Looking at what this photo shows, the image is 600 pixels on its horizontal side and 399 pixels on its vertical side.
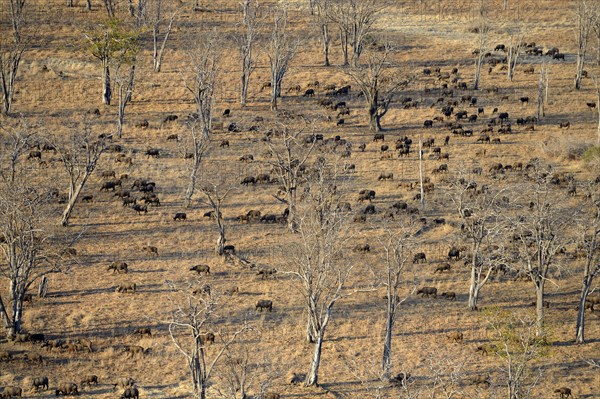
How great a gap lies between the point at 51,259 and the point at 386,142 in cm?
2412

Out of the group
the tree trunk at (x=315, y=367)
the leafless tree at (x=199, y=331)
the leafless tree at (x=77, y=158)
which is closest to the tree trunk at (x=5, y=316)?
the leafless tree at (x=199, y=331)

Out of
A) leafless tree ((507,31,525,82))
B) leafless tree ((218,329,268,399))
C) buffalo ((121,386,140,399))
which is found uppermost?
leafless tree ((507,31,525,82))

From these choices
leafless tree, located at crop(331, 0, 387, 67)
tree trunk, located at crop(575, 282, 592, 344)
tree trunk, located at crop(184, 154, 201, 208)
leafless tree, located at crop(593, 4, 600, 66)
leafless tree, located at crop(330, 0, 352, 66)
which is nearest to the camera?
tree trunk, located at crop(575, 282, 592, 344)

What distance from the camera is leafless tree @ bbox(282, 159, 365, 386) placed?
33.9 m

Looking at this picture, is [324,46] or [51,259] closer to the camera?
[51,259]

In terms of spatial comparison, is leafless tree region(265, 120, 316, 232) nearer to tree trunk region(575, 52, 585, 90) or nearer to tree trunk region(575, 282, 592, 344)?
tree trunk region(575, 282, 592, 344)

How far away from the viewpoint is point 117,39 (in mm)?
62031

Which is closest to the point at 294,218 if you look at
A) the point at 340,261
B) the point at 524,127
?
the point at 340,261

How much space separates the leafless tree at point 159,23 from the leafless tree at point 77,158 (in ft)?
38.7

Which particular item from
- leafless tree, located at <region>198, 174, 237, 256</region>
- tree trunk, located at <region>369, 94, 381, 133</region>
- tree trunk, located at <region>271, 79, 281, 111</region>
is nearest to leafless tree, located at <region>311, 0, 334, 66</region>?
tree trunk, located at <region>271, 79, 281, 111</region>

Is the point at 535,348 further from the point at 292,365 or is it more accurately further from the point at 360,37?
the point at 360,37

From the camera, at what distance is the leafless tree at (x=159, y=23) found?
224ft

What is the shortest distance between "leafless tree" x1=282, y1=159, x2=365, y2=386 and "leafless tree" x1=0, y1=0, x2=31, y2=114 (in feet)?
74.0

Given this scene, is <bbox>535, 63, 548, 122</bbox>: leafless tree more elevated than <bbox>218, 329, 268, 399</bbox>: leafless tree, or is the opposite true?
<bbox>535, 63, 548, 122</bbox>: leafless tree
